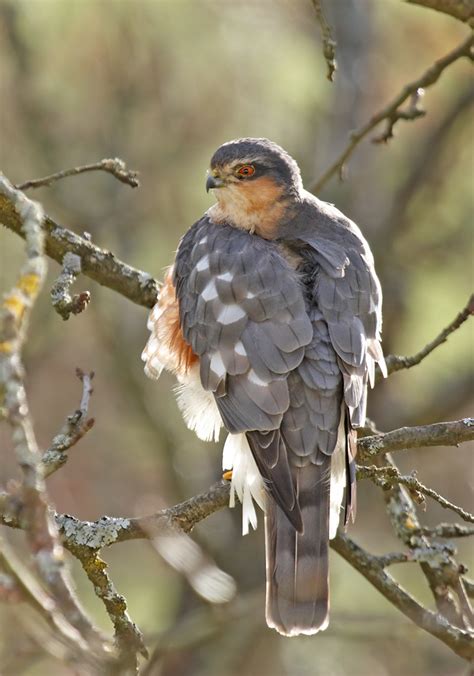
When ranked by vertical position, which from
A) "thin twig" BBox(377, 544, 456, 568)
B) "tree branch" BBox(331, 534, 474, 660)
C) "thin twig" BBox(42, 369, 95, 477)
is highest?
"thin twig" BBox(42, 369, 95, 477)

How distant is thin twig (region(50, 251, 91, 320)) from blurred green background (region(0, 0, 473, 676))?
4461 millimetres

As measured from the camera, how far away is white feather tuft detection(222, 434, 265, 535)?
4.27 meters

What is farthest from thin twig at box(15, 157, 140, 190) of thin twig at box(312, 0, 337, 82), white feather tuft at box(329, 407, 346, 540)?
white feather tuft at box(329, 407, 346, 540)

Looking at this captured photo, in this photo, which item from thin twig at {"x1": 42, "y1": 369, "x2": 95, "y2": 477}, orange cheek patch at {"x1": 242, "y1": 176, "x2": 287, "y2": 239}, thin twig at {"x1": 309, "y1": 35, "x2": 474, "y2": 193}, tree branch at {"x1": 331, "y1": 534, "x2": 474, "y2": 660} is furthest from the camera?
orange cheek patch at {"x1": 242, "y1": 176, "x2": 287, "y2": 239}

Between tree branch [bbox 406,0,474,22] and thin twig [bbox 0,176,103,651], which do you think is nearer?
thin twig [bbox 0,176,103,651]

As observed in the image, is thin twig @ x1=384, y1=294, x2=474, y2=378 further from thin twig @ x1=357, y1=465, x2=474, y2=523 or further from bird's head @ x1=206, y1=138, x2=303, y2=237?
bird's head @ x1=206, y1=138, x2=303, y2=237

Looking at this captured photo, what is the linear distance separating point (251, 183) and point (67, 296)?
1.96 m

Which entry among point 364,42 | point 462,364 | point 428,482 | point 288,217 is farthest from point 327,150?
point 288,217

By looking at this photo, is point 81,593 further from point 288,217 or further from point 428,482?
point 288,217

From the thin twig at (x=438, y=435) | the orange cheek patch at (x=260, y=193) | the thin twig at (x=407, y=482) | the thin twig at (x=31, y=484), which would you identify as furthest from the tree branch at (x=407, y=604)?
the thin twig at (x=31, y=484)

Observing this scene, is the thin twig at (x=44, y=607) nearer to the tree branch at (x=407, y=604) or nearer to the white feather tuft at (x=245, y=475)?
the white feather tuft at (x=245, y=475)

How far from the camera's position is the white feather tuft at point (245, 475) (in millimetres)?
4270

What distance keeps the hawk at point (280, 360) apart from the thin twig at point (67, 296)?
905 mm

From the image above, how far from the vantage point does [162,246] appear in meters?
9.77
